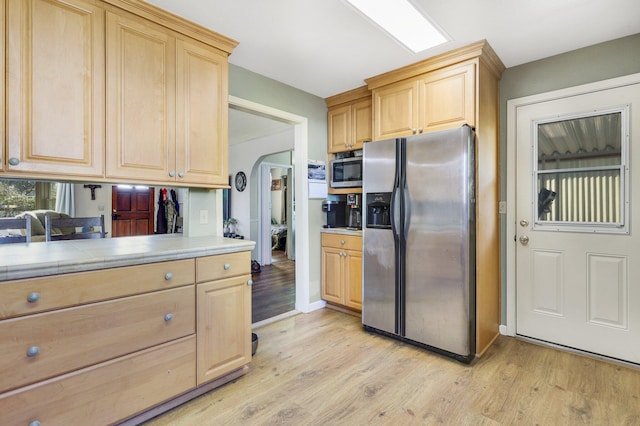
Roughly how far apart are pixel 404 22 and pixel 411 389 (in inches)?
93.9

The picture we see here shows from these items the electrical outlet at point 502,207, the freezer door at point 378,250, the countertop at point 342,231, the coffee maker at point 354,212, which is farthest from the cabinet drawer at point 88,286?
the electrical outlet at point 502,207

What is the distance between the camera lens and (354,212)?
11.5 feet

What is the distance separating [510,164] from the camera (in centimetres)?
271

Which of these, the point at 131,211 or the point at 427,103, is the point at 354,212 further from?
the point at 131,211

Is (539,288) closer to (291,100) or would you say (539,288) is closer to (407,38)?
(407,38)

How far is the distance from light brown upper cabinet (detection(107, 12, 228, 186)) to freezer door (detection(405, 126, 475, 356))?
1.49 metres

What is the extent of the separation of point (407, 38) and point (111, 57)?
192 cm

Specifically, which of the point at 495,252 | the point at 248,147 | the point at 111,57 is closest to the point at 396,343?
the point at 495,252

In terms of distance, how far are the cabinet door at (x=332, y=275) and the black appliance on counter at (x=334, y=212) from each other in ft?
0.96

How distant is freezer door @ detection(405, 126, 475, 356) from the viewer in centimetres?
223

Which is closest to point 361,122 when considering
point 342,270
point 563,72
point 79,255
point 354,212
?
point 354,212

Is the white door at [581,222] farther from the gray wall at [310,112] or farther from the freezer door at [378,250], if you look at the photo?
the gray wall at [310,112]

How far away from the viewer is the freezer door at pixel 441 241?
2.23 meters

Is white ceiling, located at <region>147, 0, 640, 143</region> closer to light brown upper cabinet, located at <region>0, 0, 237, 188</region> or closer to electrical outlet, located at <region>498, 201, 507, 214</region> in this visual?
light brown upper cabinet, located at <region>0, 0, 237, 188</region>
